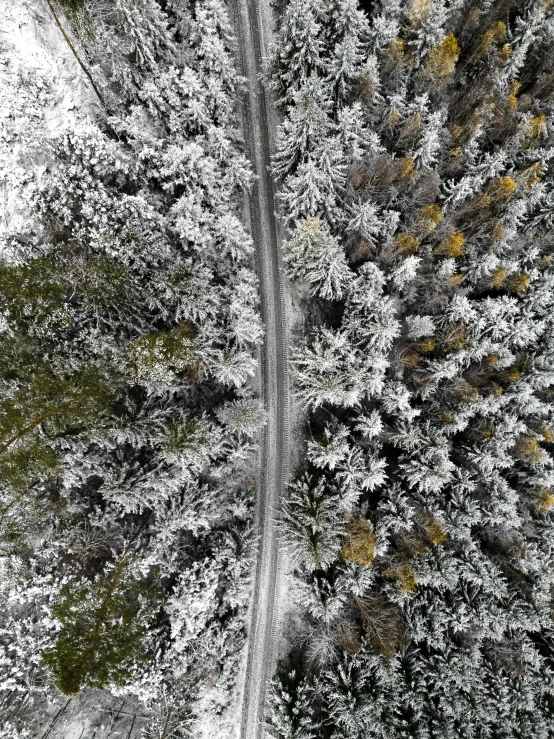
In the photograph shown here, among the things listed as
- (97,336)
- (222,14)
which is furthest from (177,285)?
(222,14)

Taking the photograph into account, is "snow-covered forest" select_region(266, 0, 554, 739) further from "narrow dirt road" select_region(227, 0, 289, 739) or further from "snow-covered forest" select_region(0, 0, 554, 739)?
"narrow dirt road" select_region(227, 0, 289, 739)

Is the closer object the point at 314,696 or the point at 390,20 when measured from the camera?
the point at 390,20

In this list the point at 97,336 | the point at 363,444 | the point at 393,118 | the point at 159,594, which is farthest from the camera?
the point at 363,444

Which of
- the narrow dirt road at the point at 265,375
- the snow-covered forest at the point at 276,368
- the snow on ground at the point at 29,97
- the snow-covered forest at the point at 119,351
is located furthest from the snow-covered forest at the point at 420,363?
the snow on ground at the point at 29,97

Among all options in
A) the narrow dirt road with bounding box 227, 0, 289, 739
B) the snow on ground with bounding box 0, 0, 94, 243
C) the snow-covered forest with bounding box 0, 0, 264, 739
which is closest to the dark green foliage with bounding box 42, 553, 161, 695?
the snow-covered forest with bounding box 0, 0, 264, 739

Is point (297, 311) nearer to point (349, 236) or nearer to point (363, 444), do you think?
point (349, 236)

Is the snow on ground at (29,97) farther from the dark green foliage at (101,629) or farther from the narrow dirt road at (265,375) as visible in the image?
the dark green foliage at (101,629)

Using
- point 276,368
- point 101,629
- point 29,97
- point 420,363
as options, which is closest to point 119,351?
point 276,368

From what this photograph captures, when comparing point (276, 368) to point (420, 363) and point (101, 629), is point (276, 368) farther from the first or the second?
point (101, 629)
